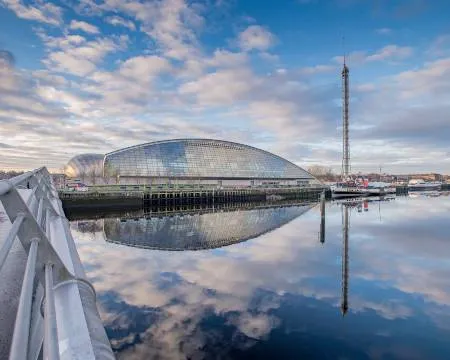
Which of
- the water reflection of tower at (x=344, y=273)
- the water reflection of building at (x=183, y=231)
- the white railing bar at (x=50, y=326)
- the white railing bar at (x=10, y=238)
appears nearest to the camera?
the white railing bar at (x=50, y=326)

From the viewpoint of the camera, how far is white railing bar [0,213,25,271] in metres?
1.50

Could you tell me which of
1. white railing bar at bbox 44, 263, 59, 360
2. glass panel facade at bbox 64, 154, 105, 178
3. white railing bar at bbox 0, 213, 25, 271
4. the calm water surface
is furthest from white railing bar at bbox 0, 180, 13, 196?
glass panel facade at bbox 64, 154, 105, 178

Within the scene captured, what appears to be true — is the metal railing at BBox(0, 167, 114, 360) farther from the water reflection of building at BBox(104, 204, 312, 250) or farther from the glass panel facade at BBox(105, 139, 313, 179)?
the glass panel facade at BBox(105, 139, 313, 179)

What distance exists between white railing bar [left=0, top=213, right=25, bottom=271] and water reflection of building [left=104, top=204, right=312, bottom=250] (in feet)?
55.2

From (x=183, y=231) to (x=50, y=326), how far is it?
76.2ft

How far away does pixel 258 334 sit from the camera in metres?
8.20

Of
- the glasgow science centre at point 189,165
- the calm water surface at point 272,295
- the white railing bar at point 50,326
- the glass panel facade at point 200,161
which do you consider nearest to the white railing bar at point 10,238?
the white railing bar at point 50,326

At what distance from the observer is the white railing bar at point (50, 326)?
1.22 m

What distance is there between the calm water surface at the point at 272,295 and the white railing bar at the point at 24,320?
604 cm

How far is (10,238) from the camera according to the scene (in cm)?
180

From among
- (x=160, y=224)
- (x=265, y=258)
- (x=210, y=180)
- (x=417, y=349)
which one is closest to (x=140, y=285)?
(x=265, y=258)

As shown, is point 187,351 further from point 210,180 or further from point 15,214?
point 210,180

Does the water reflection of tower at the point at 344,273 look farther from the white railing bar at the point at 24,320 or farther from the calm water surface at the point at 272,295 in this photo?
the white railing bar at the point at 24,320

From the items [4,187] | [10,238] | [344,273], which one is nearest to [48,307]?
[10,238]
